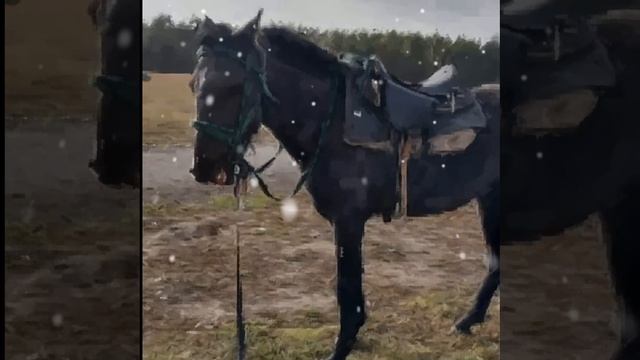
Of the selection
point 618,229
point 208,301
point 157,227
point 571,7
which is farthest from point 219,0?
point 618,229

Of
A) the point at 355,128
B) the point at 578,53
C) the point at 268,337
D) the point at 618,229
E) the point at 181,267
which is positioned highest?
the point at 578,53

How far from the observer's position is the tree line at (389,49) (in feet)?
8.41

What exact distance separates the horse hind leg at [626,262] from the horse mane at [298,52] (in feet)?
3.62

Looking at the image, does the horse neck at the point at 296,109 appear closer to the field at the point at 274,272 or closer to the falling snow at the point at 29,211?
the field at the point at 274,272

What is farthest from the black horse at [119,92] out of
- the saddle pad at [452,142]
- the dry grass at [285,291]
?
the saddle pad at [452,142]

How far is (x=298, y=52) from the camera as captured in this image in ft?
8.67

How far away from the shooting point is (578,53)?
104 inches

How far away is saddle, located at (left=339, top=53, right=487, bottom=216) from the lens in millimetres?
2660

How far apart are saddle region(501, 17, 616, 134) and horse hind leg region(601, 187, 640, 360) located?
13.8 inches

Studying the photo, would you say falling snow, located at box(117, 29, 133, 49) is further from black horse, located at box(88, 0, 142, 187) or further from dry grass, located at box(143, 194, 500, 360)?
dry grass, located at box(143, 194, 500, 360)

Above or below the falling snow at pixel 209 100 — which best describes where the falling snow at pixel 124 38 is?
above

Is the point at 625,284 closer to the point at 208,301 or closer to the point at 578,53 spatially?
the point at 578,53

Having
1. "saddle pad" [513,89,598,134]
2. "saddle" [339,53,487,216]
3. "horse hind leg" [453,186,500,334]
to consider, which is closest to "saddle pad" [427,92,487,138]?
"saddle" [339,53,487,216]

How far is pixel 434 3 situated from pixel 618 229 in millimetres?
1017
